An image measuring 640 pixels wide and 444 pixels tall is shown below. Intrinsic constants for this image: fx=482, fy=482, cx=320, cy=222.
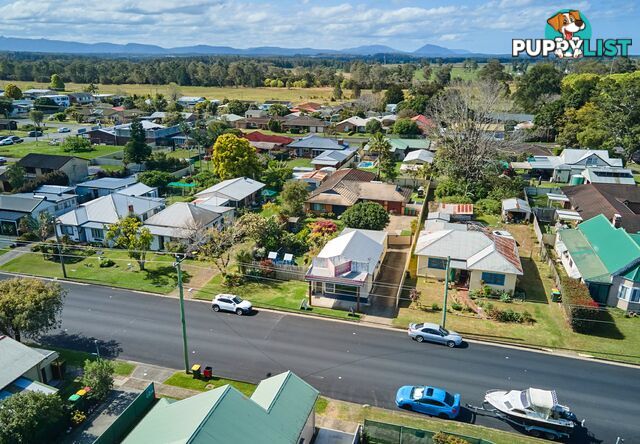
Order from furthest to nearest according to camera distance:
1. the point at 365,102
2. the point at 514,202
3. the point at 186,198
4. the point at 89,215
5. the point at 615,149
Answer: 1. the point at 365,102
2. the point at 615,149
3. the point at 186,198
4. the point at 514,202
5. the point at 89,215

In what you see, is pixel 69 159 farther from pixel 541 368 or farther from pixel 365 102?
pixel 365 102

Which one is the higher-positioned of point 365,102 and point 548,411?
point 365,102

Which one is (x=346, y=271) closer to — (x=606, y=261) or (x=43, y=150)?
(x=606, y=261)

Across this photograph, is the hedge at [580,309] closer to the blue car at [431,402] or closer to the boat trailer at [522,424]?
the boat trailer at [522,424]

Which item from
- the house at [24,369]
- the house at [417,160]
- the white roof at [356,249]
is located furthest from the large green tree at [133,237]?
the house at [417,160]

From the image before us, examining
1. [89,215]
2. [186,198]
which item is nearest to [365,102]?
[186,198]

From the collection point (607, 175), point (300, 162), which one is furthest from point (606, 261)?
point (300, 162)
